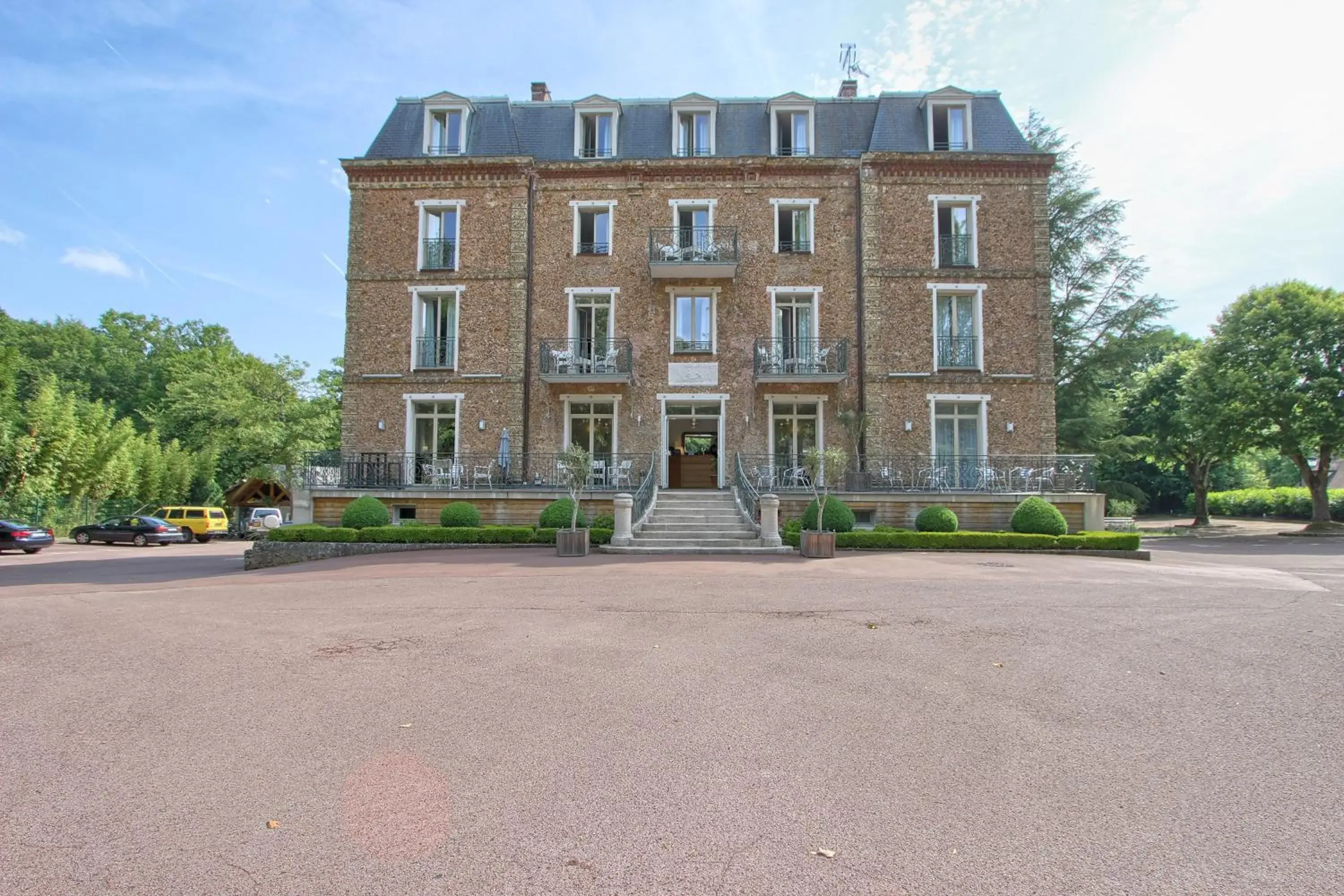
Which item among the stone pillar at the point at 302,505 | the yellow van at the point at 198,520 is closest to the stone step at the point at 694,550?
the stone pillar at the point at 302,505

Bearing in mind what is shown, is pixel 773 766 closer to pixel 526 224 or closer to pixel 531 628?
pixel 531 628

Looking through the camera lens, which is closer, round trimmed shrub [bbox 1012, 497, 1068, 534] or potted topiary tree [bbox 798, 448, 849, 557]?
potted topiary tree [bbox 798, 448, 849, 557]

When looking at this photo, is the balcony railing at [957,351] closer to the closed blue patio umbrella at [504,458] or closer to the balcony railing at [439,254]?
the closed blue patio umbrella at [504,458]

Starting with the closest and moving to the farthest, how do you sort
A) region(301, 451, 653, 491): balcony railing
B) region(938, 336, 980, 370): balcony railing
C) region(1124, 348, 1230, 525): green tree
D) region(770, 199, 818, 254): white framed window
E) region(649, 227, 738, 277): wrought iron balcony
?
region(301, 451, 653, 491): balcony railing
region(649, 227, 738, 277): wrought iron balcony
region(938, 336, 980, 370): balcony railing
region(770, 199, 818, 254): white framed window
region(1124, 348, 1230, 525): green tree

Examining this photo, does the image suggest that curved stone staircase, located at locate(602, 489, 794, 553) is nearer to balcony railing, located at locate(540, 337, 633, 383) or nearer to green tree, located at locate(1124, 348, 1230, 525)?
balcony railing, located at locate(540, 337, 633, 383)

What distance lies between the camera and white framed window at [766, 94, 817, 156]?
2122cm

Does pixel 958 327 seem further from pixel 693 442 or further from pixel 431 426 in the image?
pixel 431 426

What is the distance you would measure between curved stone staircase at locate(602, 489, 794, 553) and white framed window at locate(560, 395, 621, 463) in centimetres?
313

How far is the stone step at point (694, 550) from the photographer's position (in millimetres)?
14336

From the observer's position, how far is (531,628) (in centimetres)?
713

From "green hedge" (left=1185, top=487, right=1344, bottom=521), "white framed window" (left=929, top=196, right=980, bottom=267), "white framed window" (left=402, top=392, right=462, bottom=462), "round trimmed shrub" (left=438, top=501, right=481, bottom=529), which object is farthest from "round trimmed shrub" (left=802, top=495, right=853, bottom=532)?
"green hedge" (left=1185, top=487, right=1344, bottom=521)

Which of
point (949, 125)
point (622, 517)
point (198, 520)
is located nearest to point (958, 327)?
point (949, 125)

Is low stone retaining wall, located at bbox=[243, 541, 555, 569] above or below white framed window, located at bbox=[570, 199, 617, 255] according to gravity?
below

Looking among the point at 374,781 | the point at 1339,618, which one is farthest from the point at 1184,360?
the point at 374,781
